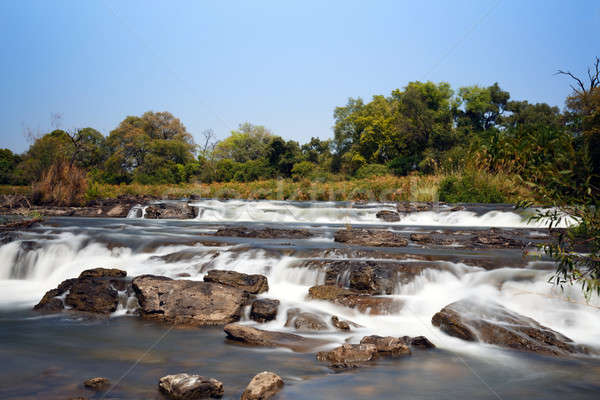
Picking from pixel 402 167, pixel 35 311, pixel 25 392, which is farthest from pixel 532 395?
pixel 402 167

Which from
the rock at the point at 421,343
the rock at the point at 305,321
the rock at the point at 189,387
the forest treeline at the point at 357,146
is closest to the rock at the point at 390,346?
the rock at the point at 421,343

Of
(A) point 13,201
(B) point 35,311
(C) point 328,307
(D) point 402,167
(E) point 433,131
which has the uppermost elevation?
(E) point 433,131

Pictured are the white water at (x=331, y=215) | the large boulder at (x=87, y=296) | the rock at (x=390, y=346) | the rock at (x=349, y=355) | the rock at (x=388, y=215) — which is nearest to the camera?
the rock at (x=349, y=355)

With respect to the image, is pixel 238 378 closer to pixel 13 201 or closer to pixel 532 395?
pixel 532 395

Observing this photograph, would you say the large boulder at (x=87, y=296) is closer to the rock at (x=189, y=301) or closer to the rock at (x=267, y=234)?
the rock at (x=189, y=301)

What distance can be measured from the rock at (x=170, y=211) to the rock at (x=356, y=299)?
1416 centimetres

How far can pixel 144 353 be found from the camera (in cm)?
A: 425

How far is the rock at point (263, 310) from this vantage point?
5.52 meters

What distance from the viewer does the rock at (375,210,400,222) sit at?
1677 cm

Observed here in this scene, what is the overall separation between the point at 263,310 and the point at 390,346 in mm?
1931

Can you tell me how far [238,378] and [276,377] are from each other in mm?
482

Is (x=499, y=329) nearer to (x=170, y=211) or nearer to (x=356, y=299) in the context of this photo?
(x=356, y=299)

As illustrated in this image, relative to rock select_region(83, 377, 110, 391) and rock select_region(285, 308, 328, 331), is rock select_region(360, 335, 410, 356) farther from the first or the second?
rock select_region(83, 377, 110, 391)

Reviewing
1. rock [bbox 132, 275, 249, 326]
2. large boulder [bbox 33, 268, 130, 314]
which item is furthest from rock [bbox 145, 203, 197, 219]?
rock [bbox 132, 275, 249, 326]
